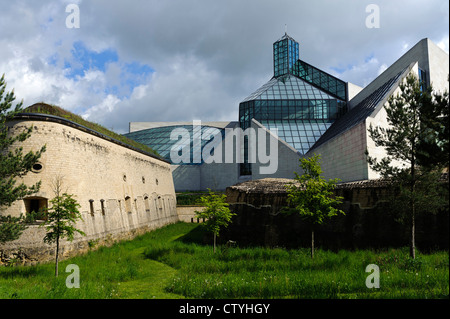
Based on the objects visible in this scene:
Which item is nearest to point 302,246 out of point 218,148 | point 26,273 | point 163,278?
point 163,278

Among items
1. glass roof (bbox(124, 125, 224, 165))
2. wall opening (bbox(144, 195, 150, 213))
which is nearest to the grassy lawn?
wall opening (bbox(144, 195, 150, 213))

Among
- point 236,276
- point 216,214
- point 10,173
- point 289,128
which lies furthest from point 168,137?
point 236,276

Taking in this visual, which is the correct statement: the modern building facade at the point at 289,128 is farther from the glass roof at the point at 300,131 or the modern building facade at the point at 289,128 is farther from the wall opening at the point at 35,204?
the wall opening at the point at 35,204

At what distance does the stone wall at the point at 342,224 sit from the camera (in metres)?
14.3

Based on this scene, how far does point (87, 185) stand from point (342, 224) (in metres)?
13.2

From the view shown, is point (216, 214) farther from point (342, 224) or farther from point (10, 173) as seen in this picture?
point (10, 173)

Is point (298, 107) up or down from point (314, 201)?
up

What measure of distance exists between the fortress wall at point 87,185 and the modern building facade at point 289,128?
21.2ft

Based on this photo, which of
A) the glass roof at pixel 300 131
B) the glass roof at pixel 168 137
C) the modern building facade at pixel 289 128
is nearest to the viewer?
the modern building facade at pixel 289 128

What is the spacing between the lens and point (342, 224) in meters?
16.0

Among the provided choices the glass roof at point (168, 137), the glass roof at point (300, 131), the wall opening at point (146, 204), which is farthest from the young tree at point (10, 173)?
the glass roof at point (168, 137)

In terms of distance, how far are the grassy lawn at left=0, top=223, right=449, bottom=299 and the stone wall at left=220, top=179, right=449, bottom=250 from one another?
92cm

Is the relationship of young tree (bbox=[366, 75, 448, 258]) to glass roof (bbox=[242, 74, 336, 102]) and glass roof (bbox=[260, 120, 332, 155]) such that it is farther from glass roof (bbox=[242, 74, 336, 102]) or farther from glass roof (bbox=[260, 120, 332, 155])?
glass roof (bbox=[242, 74, 336, 102])
